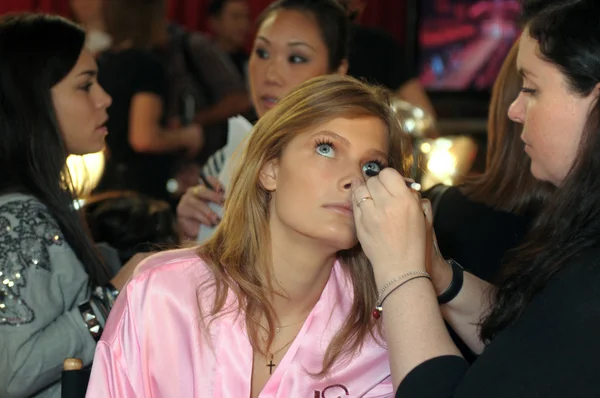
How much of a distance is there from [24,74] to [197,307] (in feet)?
2.44

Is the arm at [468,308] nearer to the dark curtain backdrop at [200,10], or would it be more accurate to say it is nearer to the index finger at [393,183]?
the index finger at [393,183]

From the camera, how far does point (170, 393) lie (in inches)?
62.6

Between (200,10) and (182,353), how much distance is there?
12.7ft

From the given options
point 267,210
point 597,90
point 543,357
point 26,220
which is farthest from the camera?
point 26,220

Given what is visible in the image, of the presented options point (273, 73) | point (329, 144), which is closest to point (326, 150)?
point (329, 144)

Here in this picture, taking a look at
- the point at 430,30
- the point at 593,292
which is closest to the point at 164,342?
the point at 593,292

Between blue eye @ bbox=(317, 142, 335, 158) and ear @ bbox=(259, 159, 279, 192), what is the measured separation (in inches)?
4.4

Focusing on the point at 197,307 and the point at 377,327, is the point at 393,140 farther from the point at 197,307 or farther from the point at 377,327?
the point at 197,307

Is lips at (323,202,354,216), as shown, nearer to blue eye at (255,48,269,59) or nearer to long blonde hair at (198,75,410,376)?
long blonde hair at (198,75,410,376)

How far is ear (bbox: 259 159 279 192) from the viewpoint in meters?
1.73

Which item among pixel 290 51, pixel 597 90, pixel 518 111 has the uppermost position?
pixel 597 90

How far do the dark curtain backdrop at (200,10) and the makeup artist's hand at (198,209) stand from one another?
2657mm

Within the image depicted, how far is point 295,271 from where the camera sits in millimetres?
1712

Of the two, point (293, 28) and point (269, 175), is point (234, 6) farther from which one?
point (269, 175)
